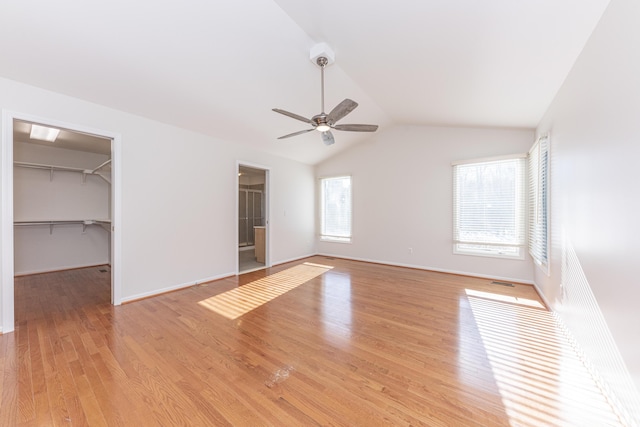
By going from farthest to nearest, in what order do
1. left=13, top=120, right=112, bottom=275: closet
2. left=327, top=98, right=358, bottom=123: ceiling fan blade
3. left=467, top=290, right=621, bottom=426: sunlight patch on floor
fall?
left=13, top=120, right=112, bottom=275: closet, left=327, top=98, right=358, bottom=123: ceiling fan blade, left=467, top=290, right=621, bottom=426: sunlight patch on floor

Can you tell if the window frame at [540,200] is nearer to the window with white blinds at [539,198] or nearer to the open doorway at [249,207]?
the window with white blinds at [539,198]

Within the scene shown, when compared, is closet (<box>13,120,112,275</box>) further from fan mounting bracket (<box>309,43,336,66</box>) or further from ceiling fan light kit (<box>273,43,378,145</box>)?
fan mounting bracket (<box>309,43,336,66</box>)

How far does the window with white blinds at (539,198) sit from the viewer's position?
3166 millimetres

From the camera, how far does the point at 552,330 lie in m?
2.52

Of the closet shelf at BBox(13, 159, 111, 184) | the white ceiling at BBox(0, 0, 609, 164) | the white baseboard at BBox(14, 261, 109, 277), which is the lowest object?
the white baseboard at BBox(14, 261, 109, 277)

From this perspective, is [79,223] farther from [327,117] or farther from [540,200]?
[540,200]

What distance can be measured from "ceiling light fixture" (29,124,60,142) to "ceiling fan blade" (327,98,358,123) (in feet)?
14.3

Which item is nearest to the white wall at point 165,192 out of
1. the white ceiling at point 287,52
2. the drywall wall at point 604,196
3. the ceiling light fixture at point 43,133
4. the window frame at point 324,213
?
the white ceiling at point 287,52

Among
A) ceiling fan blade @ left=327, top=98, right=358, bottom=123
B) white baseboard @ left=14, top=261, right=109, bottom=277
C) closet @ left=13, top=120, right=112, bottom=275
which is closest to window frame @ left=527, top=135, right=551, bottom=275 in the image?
ceiling fan blade @ left=327, top=98, right=358, bottom=123

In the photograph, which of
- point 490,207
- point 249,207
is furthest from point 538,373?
point 249,207

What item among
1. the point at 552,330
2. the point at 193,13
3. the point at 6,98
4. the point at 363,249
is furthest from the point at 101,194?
the point at 552,330

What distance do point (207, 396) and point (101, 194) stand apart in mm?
5901

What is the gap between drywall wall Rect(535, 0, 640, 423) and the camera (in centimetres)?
138

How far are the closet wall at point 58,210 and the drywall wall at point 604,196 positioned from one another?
7454 mm
